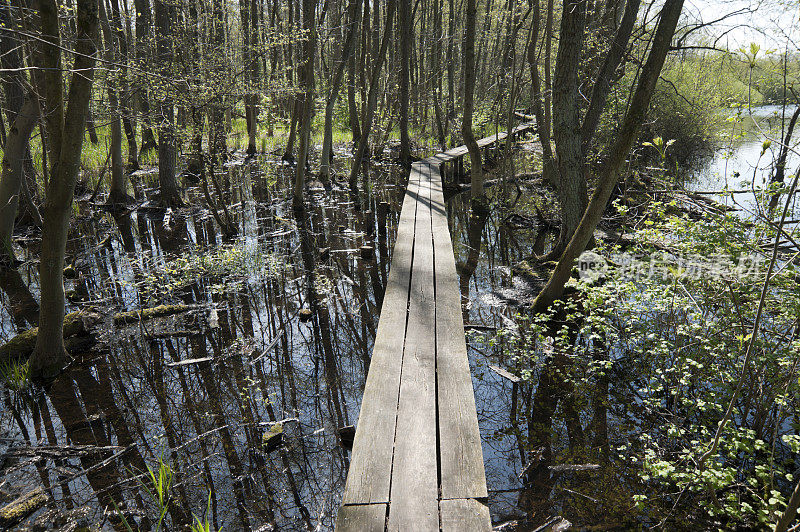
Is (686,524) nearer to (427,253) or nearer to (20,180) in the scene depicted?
(427,253)

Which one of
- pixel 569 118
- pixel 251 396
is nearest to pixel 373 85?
pixel 569 118

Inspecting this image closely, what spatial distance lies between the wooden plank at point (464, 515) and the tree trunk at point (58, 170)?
3688mm

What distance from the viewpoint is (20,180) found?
22.8ft

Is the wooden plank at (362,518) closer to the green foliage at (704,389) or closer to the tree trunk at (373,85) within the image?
the green foliage at (704,389)

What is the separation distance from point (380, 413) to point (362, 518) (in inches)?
29.7

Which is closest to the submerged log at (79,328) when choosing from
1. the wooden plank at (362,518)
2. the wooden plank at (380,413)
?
the wooden plank at (380,413)

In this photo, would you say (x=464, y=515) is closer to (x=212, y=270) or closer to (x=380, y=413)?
(x=380, y=413)

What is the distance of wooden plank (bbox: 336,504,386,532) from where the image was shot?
218 centimetres

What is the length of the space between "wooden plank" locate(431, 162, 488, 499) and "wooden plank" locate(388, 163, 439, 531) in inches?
2.1

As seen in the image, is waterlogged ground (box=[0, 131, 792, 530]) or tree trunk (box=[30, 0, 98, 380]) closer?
waterlogged ground (box=[0, 131, 792, 530])

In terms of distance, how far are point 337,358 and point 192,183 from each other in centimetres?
965

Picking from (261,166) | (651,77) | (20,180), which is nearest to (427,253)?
(651,77)

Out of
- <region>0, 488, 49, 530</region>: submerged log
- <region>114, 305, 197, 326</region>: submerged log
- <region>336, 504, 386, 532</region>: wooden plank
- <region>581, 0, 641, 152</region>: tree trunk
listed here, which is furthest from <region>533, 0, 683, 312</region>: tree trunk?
<region>0, 488, 49, 530</region>: submerged log

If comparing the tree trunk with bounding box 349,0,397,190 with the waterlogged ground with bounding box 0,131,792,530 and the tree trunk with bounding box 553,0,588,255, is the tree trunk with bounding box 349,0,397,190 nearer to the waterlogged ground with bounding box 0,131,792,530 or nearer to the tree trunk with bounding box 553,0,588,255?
the waterlogged ground with bounding box 0,131,792,530
